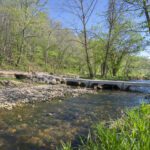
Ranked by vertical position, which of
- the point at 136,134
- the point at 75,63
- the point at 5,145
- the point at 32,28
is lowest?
the point at 5,145

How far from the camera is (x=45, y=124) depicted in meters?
6.84

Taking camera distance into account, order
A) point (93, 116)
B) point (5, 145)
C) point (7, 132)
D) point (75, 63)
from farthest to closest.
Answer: point (75, 63) → point (93, 116) → point (7, 132) → point (5, 145)

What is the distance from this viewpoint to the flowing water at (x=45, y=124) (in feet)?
17.8

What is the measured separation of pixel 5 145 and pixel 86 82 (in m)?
14.4

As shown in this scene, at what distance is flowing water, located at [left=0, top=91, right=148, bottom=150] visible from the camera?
541 cm

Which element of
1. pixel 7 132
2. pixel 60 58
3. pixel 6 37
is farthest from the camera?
pixel 60 58

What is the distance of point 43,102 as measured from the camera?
1069 centimetres

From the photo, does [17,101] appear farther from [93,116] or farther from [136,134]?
[136,134]

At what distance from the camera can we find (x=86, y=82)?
19.3 metres

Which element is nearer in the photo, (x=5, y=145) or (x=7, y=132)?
(x=5, y=145)

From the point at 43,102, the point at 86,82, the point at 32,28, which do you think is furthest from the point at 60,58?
the point at 43,102

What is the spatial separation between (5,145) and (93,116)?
3.63m

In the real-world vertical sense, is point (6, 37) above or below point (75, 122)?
above

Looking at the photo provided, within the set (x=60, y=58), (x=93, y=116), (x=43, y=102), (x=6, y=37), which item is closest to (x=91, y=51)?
(x=60, y=58)
